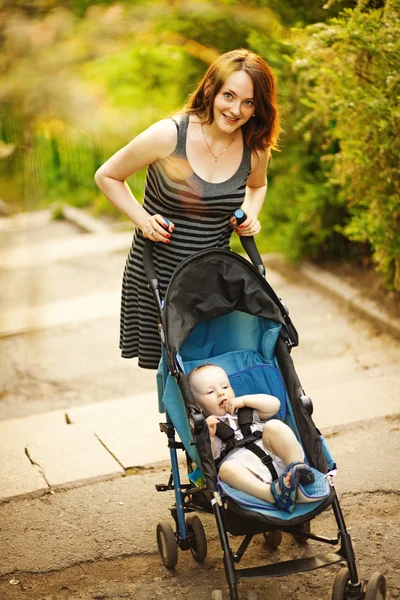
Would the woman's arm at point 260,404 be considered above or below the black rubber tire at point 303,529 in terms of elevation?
above

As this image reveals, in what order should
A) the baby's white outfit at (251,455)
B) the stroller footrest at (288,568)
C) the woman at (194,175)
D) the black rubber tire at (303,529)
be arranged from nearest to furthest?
the stroller footrest at (288,568), the baby's white outfit at (251,455), the woman at (194,175), the black rubber tire at (303,529)

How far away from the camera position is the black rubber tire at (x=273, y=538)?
9.16 feet

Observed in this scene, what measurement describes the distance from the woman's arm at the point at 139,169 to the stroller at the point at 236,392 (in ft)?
0.34

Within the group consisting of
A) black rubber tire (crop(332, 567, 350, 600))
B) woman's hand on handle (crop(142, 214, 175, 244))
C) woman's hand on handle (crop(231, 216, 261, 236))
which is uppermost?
woman's hand on handle (crop(142, 214, 175, 244))

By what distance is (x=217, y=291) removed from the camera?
2750mm

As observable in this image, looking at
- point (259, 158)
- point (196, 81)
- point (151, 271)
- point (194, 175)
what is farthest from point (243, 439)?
point (196, 81)

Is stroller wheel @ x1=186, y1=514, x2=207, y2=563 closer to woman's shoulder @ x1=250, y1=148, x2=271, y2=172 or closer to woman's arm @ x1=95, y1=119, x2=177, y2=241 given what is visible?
woman's arm @ x1=95, y1=119, x2=177, y2=241

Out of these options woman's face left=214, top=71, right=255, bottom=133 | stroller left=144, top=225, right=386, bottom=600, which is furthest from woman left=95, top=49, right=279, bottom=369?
stroller left=144, top=225, right=386, bottom=600

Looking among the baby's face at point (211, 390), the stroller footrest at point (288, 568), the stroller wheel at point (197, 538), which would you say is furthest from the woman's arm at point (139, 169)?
the stroller footrest at point (288, 568)

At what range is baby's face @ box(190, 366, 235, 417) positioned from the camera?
2605 millimetres

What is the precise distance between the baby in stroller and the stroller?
0.05m

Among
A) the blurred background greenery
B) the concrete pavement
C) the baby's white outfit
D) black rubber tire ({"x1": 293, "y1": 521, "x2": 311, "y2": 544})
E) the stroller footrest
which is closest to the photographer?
the blurred background greenery

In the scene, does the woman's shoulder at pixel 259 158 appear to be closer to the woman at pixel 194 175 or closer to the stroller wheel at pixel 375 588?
the woman at pixel 194 175

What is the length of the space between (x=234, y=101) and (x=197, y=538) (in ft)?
5.24
